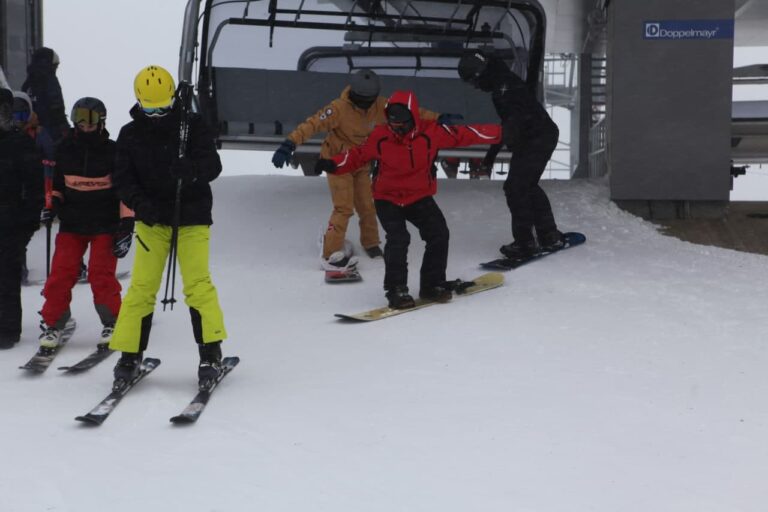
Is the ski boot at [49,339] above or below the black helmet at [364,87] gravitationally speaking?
below

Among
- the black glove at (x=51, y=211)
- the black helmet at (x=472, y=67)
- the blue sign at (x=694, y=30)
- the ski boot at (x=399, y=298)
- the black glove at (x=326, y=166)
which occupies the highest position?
the blue sign at (x=694, y=30)

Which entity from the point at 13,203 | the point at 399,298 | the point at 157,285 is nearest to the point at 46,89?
the point at 13,203

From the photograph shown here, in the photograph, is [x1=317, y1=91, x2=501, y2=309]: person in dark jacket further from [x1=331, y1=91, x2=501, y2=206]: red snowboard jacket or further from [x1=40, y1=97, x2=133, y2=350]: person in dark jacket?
[x1=40, y1=97, x2=133, y2=350]: person in dark jacket

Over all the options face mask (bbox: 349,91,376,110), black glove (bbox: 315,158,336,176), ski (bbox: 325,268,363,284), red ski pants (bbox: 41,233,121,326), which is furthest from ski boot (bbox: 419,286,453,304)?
red ski pants (bbox: 41,233,121,326)

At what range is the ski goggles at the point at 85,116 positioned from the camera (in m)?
6.18

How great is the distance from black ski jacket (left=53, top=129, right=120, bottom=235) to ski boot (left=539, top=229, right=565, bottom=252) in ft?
Answer: 13.3

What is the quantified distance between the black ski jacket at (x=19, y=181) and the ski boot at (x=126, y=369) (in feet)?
5.35

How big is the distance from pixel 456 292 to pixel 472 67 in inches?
76.3

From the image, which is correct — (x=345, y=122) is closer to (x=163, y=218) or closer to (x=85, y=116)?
(x=85, y=116)

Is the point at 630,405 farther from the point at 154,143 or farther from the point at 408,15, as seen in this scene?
the point at 408,15

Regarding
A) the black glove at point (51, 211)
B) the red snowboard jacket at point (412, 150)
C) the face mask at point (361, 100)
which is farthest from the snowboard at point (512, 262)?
the black glove at point (51, 211)

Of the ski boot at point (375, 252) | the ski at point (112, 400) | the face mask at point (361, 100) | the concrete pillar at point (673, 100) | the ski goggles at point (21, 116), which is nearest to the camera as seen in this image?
the ski at point (112, 400)

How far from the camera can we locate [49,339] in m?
6.18

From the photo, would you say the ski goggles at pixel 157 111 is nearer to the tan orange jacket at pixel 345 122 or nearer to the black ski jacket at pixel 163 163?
the black ski jacket at pixel 163 163
